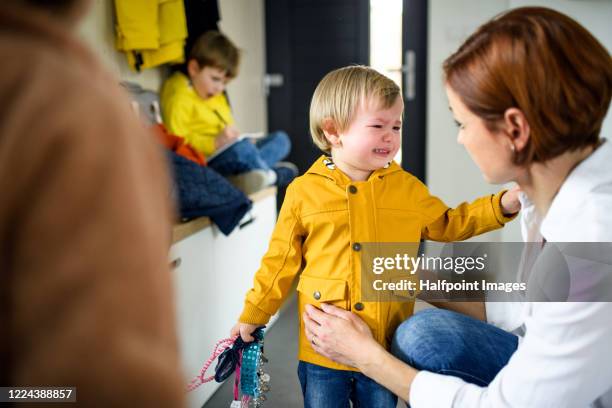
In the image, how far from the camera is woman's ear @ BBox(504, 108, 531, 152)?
771 millimetres

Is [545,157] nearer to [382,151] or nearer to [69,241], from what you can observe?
[382,151]

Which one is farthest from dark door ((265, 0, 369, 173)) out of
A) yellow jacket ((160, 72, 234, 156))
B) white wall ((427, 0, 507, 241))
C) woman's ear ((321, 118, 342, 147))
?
woman's ear ((321, 118, 342, 147))

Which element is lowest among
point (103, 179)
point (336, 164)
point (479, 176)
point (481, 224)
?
point (479, 176)

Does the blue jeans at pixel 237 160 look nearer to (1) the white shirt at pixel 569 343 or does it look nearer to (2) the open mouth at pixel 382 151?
(2) the open mouth at pixel 382 151

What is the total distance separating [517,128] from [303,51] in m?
2.61

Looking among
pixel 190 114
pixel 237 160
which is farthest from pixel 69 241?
pixel 190 114

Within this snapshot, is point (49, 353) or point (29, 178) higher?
point (29, 178)

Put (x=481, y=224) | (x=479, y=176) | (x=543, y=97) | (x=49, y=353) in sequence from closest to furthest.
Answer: (x=49, y=353) → (x=543, y=97) → (x=481, y=224) → (x=479, y=176)

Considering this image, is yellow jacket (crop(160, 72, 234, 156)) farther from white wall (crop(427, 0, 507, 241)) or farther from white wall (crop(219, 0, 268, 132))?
white wall (crop(427, 0, 507, 241))

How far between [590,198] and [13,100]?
0.73 m

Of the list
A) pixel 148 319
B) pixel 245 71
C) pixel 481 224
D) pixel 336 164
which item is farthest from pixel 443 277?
pixel 245 71

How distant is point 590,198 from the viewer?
0.77m

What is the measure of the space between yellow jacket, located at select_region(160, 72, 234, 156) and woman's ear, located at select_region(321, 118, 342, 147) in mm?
1195

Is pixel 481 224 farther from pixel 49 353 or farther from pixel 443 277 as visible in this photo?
pixel 49 353
